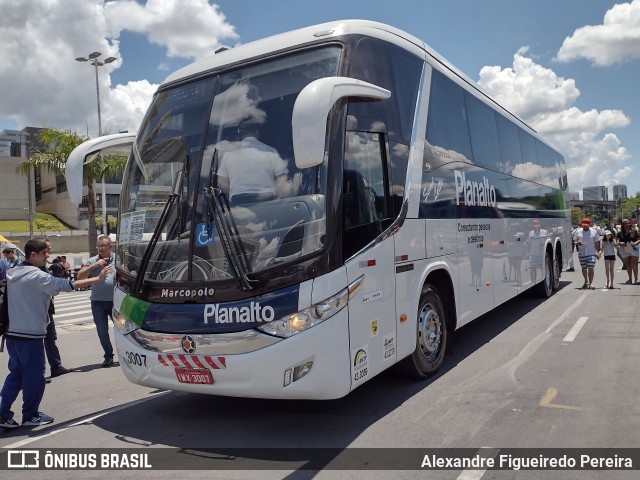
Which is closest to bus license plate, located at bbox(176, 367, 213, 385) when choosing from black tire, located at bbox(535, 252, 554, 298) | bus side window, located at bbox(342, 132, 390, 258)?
bus side window, located at bbox(342, 132, 390, 258)

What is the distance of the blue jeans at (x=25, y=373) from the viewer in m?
5.37

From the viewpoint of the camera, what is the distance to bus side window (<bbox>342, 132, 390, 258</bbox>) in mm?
4754

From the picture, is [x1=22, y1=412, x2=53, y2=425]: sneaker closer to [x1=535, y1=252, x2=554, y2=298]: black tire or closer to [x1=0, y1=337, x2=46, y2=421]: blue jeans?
[x1=0, y1=337, x2=46, y2=421]: blue jeans

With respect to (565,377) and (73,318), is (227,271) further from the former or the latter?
(73,318)

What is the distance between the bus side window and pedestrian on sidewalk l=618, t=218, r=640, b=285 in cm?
1187

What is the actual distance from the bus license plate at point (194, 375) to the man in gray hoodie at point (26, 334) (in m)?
1.64

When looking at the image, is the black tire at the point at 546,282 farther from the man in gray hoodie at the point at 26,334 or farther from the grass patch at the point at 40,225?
the grass patch at the point at 40,225

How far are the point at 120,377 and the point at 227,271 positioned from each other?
3760 mm

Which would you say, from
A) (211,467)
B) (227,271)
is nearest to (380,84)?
(227,271)

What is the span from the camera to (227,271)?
4.59 metres

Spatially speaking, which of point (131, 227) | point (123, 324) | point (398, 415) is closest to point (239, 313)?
point (123, 324)

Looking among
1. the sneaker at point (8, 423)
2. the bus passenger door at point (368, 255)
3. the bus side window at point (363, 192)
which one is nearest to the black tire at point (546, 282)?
the bus passenger door at point (368, 255)

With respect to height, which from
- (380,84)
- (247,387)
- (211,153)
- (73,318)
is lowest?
(73,318)

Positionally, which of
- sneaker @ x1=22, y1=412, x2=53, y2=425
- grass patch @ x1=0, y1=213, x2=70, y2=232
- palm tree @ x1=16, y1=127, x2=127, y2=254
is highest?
palm tree @ x1=16, y1=127, x2=127, y2=254
